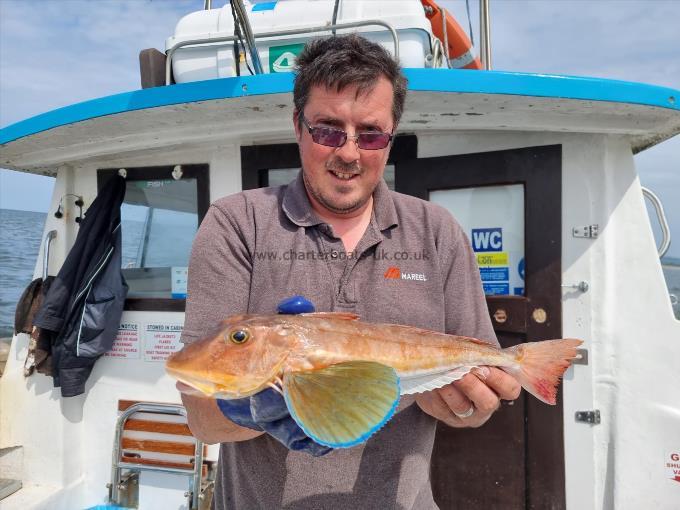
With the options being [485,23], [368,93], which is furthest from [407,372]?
[485,23]

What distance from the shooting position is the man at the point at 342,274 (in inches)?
79.4

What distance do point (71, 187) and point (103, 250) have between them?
3.10 feet

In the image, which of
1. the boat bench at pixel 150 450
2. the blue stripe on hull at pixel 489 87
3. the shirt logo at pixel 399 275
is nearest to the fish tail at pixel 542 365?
the shirt logo at pixel 399 275

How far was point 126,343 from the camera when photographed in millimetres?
4781

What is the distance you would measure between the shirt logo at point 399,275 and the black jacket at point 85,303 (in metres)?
3.41

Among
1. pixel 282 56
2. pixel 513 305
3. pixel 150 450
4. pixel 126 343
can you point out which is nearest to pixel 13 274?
pixel 126 343

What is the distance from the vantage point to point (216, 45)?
384cm

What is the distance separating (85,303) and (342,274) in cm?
338

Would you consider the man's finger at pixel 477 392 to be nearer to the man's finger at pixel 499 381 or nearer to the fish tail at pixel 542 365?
the man's finger at pixel 499 381

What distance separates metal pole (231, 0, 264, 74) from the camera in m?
3.13

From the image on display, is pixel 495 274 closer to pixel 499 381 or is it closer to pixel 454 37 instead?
pixel 499 381

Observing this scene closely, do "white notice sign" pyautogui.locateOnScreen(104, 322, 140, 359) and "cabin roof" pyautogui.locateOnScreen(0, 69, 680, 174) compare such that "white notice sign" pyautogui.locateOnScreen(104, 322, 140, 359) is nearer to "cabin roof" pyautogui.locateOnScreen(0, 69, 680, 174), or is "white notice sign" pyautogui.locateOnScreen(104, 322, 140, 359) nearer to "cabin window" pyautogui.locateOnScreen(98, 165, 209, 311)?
"cabin window" pyautogui.locateOnScreen(98, 165, 209, 311)

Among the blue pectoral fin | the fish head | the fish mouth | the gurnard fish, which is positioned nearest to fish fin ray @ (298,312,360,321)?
the gurnard fish

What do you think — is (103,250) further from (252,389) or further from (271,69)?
(252,389)
